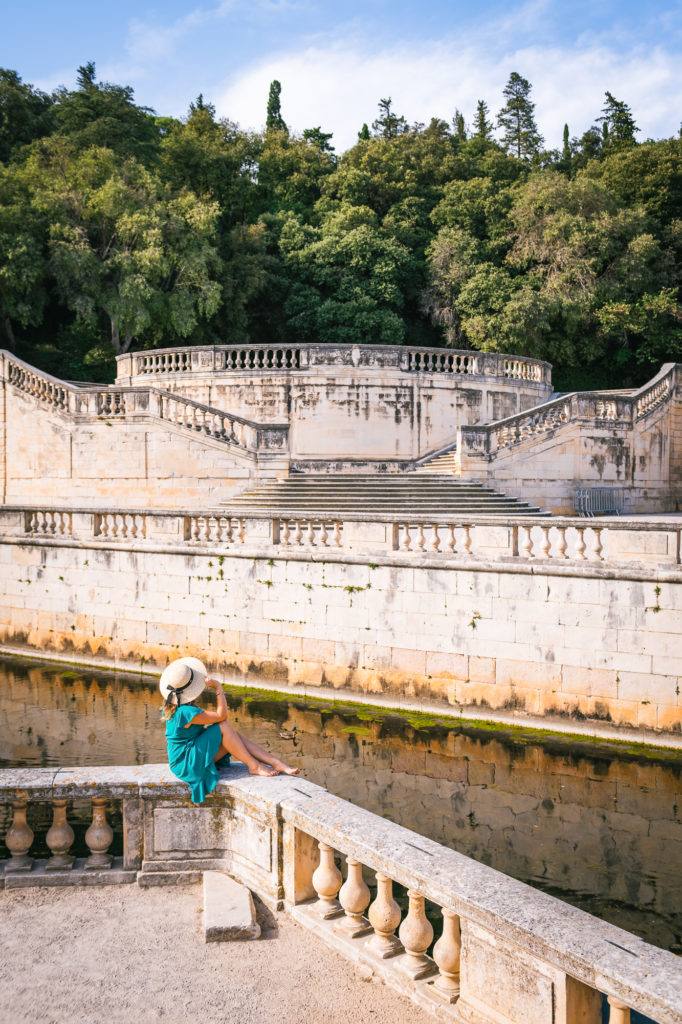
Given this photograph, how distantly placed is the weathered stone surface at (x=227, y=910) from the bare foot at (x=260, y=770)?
61 centimetres

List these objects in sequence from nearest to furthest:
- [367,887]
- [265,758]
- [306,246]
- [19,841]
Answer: [367,887]
[19,841]
[265,758]
[306,246]

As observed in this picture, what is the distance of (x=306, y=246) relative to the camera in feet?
108

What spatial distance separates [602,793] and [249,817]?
19.7 ft

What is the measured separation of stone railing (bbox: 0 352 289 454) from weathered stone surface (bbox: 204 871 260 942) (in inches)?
547

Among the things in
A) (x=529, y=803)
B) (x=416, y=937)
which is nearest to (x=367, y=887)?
(x=416, y=937)

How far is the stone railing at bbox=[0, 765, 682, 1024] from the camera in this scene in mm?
3201

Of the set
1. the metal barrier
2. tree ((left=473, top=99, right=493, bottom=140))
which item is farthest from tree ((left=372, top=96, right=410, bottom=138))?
the metal barrier

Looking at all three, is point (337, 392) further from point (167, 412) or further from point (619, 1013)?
point (619, 1013)

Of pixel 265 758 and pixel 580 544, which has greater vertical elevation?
pixel 580 544

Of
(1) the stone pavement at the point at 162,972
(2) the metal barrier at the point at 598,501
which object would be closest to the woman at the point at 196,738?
(1) the stone pavement at the point at 162,972

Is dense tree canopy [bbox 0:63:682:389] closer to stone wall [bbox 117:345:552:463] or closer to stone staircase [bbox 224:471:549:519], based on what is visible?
stone wall [bbox 117:345:552:463]

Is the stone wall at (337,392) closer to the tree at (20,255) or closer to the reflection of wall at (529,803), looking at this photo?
the tree at (20,255)

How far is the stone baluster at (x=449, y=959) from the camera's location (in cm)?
372

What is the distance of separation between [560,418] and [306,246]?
1690cm
